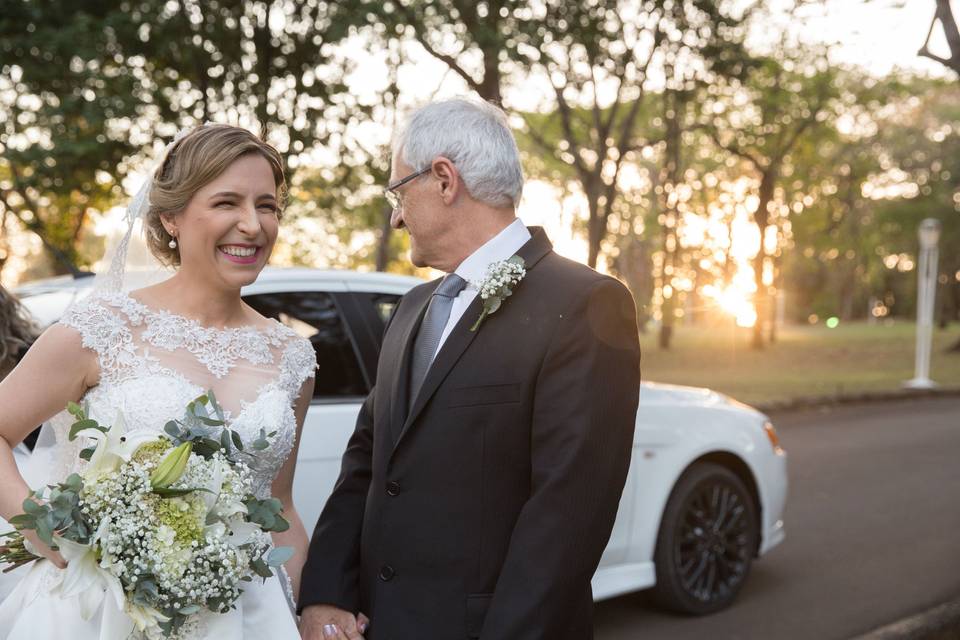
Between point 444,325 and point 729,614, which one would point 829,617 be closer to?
point 729,614

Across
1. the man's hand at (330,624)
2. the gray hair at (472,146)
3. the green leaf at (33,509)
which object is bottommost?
the man's hand at (330,624)

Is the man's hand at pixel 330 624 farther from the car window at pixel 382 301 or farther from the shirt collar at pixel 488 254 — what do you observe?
the car window at pixel 382 301

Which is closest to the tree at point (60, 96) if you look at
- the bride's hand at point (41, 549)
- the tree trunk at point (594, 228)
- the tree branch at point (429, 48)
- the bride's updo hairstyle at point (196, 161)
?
the tree branch at point (429, 48)

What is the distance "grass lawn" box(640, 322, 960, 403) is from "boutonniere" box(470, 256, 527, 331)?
47.1 feet

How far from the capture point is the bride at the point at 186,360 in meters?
2.38

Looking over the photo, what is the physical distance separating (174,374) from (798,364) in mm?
28142

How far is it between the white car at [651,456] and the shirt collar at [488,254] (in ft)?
6.05

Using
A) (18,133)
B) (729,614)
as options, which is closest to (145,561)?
(729,614)

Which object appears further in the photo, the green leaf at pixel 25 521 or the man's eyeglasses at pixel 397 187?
the man's eyeglasses at pixel 397 187

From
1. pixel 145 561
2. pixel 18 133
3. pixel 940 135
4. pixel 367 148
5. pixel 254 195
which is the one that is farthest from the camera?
pixel 940 135

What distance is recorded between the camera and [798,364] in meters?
28.7

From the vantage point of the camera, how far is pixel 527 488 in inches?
88.8

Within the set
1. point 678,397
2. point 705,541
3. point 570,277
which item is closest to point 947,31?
point 678,397

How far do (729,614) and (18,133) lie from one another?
33.2 feet
